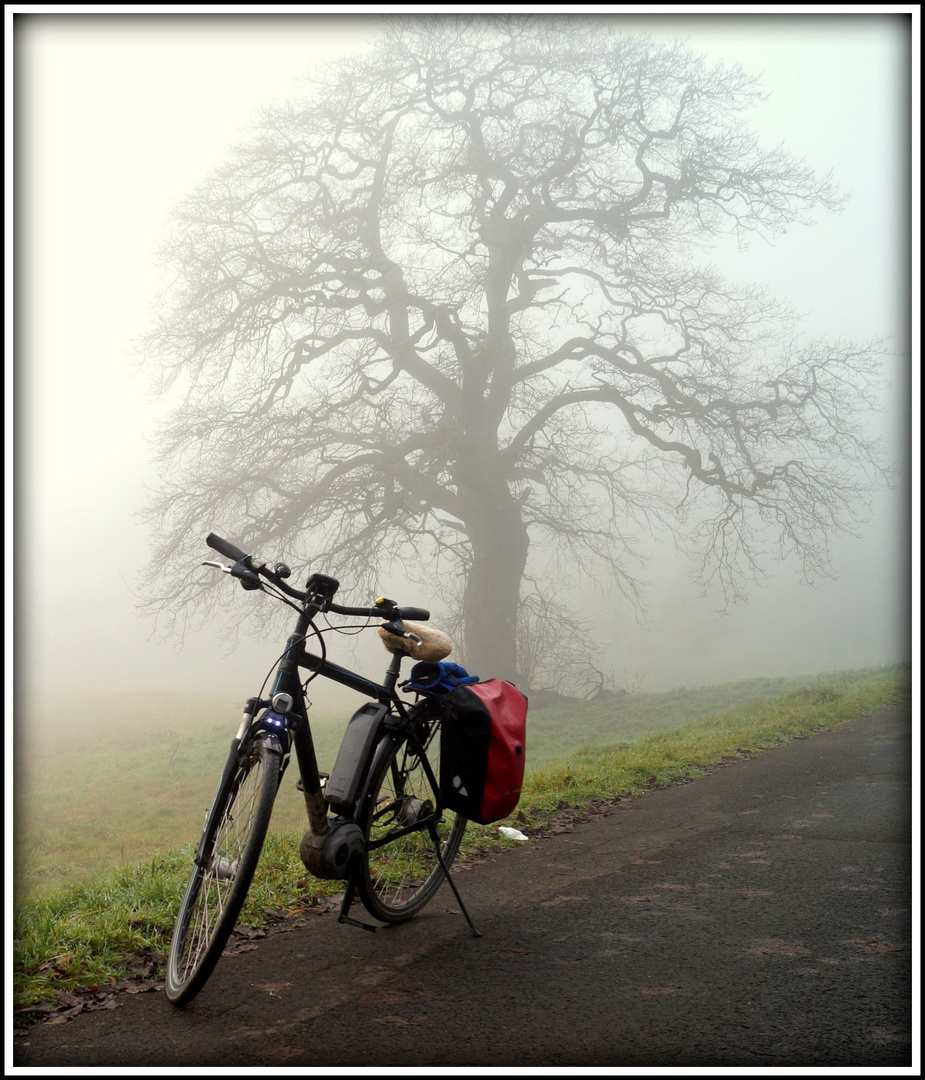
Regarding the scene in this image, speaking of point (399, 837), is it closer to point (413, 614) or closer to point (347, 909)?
point (347, 909)

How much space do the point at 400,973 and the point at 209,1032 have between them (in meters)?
0.79

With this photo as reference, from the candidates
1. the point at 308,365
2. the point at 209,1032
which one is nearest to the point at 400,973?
the point at 209,1032

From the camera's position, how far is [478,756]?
3.81m

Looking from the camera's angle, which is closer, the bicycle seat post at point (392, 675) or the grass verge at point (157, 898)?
the grass verge at point (157, 898)

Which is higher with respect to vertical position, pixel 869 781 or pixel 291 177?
pixel 291 177

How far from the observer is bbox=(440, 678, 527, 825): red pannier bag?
3807mm

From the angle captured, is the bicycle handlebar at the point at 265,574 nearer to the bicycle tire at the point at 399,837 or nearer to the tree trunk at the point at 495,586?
the bicycle tire at the point at 399,837

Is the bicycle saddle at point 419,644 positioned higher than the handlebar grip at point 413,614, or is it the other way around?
the handlebar grip at point 413,614

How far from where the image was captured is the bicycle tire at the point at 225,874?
2947mm

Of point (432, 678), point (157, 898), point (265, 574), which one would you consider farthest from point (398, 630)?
point (157, 898)

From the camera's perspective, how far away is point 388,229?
19.2 metres

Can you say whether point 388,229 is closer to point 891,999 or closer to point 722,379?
point 722,379

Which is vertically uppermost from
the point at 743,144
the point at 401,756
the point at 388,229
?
the point at 743,144

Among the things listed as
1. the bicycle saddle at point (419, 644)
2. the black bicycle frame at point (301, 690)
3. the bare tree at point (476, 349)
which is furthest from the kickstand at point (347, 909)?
the bare tree at point (476, 349)
